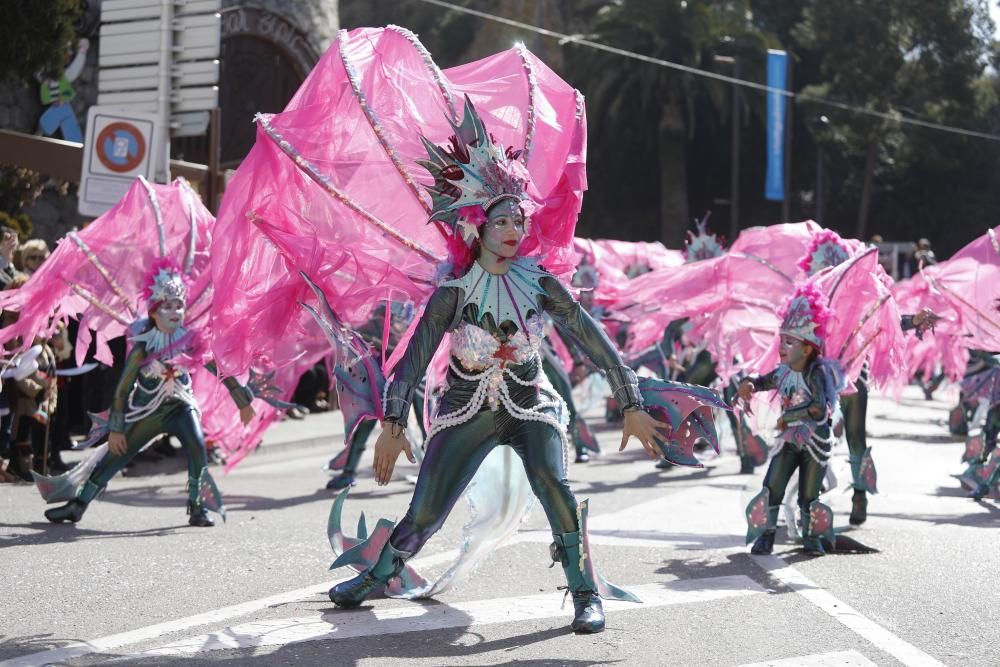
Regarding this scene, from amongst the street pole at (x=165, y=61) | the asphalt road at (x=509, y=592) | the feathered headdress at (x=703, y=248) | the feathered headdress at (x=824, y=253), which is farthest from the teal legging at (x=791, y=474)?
the street pole at (x=165, y=61)

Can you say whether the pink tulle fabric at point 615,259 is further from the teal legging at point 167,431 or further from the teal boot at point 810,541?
the teal boot at point 810,541

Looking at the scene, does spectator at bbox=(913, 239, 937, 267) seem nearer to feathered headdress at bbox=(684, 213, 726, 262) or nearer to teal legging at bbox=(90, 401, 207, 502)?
feathered headdress at bbox=(684, 213, 726, 262)

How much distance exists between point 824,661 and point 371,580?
199 centimetres

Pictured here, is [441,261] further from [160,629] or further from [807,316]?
[807,316]

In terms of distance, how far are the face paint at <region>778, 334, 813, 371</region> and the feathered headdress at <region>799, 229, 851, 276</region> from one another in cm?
159

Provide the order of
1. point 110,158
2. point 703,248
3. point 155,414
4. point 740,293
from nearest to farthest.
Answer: point 155,414 < point 740,293 < point 110,158 < point 703,248

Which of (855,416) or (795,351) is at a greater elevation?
(795,351)

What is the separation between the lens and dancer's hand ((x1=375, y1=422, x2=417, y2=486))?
5.46 m

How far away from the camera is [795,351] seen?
25.5 ft

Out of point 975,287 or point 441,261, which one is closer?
point 441,261

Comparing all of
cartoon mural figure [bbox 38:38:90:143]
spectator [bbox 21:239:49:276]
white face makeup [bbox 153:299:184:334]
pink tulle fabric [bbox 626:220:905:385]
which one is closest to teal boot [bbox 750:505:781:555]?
pink tulle fabric [bbox 626:220:905:385]

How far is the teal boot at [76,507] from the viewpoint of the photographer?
28.6ft

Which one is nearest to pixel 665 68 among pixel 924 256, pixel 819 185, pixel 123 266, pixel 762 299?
pixel 819 185

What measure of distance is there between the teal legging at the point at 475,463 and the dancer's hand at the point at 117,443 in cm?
336
